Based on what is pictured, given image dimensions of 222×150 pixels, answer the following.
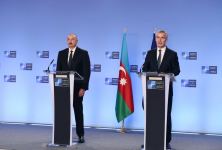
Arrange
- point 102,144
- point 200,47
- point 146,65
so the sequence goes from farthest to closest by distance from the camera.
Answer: point 200,47 → point 102,144 → point 146,65

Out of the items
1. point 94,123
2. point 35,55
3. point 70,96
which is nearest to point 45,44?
point 35,55

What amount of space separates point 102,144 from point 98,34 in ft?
7.82

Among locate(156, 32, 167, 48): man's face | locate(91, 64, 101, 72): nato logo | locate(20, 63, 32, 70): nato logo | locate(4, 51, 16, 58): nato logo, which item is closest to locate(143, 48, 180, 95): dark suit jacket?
locate(156, 32, 167, 48): man's face

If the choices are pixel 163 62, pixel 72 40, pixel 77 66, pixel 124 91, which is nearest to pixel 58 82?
pixel 77 66

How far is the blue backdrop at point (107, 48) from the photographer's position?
7340 mm

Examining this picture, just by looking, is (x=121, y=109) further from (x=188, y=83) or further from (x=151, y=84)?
(x=151, y=84)

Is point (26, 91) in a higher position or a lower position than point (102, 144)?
higher

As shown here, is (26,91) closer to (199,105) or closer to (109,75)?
(109,75)

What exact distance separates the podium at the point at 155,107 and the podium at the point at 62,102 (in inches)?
40.9

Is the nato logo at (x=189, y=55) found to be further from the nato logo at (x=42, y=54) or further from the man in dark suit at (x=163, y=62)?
the nato logo at (x=42, y=54)

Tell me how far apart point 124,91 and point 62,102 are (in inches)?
72.6

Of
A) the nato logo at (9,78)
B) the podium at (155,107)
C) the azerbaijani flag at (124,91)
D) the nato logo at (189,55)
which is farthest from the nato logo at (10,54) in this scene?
the podium at (155,107)

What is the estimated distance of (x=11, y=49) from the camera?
826 cm

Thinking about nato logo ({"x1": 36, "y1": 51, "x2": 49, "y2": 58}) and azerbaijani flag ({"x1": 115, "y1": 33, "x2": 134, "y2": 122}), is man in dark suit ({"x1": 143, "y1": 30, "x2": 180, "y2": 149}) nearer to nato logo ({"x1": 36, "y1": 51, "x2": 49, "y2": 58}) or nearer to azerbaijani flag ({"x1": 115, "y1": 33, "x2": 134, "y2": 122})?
azerbaijani flag ({"x1": 115, "y1": 33, "x2": 134, "y2": 122})
